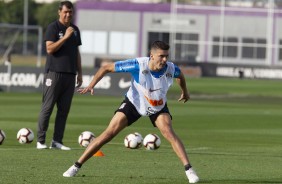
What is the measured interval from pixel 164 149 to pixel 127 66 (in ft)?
17.5

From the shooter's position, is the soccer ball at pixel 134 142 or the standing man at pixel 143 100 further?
Answer: the soccer ball at pixel 134 142

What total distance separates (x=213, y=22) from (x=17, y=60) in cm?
1790

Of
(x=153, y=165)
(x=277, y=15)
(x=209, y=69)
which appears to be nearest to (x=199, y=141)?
(x=153, y=165)

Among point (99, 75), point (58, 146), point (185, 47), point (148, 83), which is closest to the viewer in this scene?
point (99, 75)

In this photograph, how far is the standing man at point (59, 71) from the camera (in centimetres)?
1762

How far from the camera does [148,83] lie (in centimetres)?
1387

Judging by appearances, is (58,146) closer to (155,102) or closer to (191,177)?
(155,102)

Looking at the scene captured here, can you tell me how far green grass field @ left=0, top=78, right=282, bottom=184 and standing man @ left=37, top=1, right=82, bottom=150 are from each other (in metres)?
0.53

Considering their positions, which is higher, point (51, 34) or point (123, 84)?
point (51, 34)

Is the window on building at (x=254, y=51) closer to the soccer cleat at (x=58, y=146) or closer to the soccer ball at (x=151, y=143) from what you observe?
the soccer ball at (x=151, y=143)

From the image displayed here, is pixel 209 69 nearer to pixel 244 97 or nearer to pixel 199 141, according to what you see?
pixel 244 97

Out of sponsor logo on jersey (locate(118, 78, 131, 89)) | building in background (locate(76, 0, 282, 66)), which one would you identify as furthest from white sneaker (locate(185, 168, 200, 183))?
building in background (locate(76, 0, 282, 66))

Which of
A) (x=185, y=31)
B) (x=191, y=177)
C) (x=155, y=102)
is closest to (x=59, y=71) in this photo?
(x=155, y=102)

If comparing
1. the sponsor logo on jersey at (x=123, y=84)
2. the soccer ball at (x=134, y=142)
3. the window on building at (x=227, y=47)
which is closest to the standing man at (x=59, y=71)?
the soccer ball at (x=134, y=142)
